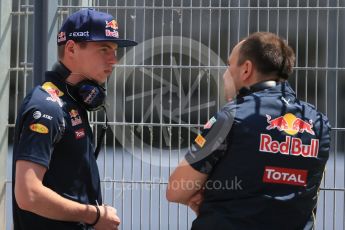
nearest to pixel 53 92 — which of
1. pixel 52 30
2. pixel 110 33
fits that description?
pixel 110 33

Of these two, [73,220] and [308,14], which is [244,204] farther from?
[308,14]

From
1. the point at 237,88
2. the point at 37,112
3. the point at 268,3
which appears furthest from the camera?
the point at 268,3

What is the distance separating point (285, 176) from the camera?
2621 mm

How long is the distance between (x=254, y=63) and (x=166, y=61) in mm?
2095

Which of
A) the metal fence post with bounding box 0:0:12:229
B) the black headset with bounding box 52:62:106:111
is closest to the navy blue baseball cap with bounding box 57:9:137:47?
the black headset with bounding box 52:62:106:111

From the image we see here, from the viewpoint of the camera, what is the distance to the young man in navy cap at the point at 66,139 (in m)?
2.53

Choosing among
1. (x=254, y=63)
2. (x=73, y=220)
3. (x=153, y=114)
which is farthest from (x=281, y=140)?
(x=153, y=114)

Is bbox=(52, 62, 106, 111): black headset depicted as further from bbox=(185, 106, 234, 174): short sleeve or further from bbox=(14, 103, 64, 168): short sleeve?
bbox=(185, 106, 234, 174): short sleeve

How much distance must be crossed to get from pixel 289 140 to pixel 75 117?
84 centimetres

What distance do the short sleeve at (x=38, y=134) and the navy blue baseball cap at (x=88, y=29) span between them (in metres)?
0.39

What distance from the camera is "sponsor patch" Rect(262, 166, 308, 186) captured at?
8.53ft

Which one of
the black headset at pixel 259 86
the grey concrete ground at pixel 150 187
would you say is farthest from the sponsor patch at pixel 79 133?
the grey concrete ground at pixel 150 187

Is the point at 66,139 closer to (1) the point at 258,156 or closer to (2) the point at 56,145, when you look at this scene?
(2) the point at 56,145

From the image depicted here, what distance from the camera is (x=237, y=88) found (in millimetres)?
2789
